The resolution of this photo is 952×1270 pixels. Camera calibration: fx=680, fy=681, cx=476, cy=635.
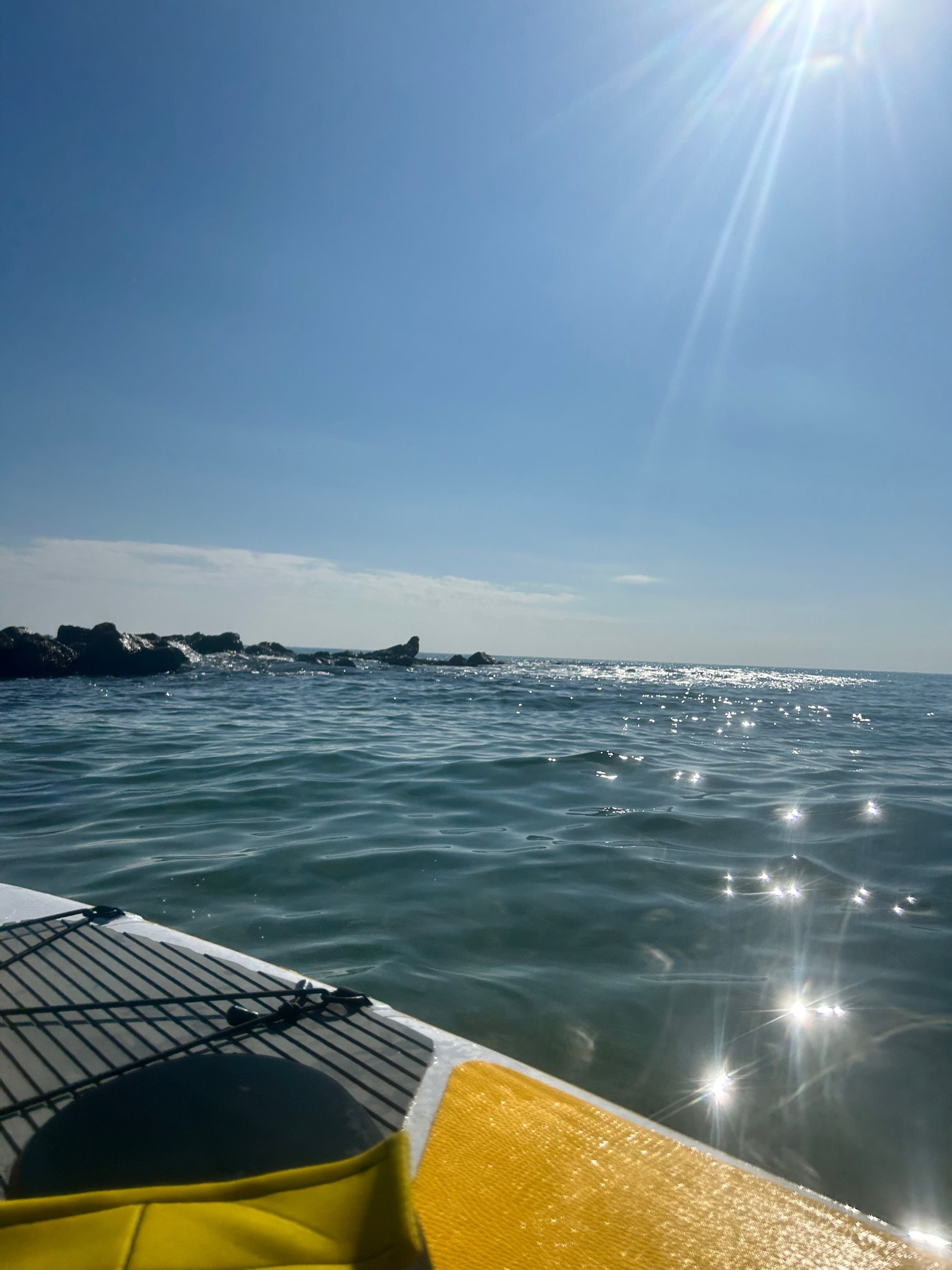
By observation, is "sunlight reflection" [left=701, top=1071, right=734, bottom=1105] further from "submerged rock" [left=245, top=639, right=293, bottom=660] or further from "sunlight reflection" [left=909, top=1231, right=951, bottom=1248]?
"submerged rock" [left=245, top=639, right=293, bottom=660]

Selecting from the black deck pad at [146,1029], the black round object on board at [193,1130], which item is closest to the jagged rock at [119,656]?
the black deck pad at [146,1029]

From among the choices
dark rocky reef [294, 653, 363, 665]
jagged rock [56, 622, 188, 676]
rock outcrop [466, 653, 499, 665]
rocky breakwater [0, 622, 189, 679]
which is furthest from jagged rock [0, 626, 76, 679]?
rock outcrop [466, 653, 499, 665]

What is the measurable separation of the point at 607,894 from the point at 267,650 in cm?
4217

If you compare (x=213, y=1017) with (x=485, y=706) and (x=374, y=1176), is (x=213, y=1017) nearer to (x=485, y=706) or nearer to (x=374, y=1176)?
(x=374, y=1176)

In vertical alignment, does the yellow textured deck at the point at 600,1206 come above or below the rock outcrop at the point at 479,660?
below

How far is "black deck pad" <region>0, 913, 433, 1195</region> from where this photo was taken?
2.22m

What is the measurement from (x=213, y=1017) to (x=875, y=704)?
27.1 m

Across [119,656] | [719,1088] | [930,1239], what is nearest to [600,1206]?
[930,1239]

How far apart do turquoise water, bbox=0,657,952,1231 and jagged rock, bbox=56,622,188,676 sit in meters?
16.8

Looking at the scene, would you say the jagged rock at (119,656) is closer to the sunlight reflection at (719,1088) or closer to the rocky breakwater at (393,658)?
the rocky breakwater at (393,658)

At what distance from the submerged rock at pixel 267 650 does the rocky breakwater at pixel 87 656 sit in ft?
40.8

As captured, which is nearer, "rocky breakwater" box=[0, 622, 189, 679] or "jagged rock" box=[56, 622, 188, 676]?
"rocky breakwater" box=[0, 622, 189, 679]

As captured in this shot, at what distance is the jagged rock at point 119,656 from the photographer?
90.1 ft

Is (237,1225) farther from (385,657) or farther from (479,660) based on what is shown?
(479,660)
